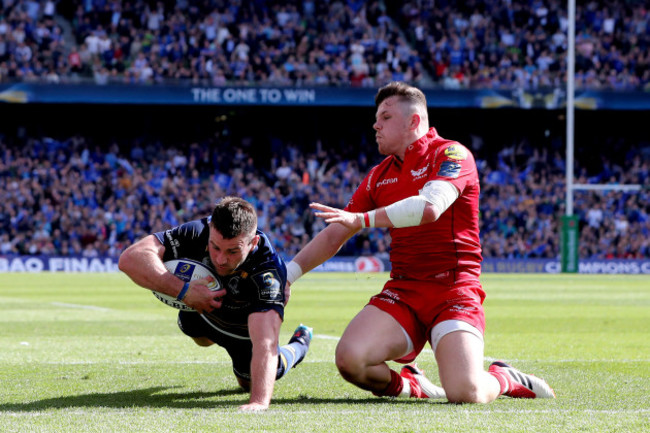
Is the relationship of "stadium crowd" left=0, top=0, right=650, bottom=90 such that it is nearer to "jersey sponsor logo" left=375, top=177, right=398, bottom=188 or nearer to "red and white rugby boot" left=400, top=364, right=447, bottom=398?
"jersey sponsor logo" left=375, top=177, right=398, bottom=188

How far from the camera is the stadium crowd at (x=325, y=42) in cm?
3428

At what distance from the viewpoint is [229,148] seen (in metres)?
36.4

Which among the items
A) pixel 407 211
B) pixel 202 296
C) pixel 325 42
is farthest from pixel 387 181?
pixel 325 42

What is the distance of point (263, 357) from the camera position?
18.9 feet

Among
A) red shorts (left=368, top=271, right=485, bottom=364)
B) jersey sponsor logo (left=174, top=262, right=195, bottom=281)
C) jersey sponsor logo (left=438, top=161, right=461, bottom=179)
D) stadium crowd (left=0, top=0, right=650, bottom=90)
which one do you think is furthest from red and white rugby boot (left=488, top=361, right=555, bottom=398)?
stadium crowd (left=0, top=0, right=650, bottom=90)

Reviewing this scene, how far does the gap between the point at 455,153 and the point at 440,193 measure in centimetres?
53

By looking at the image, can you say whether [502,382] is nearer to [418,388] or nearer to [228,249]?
[418,388]

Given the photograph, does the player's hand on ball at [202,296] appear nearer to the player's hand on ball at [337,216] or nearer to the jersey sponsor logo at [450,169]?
the player's hand on ball at [337,216]

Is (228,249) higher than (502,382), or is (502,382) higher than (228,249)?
(228,249)

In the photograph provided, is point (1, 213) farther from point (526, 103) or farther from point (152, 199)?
point (526, 103)

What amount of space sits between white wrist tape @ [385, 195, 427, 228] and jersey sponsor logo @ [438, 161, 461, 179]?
433mm

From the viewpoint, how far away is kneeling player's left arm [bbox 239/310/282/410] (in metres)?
5.66

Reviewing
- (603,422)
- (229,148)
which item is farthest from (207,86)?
(603,422)

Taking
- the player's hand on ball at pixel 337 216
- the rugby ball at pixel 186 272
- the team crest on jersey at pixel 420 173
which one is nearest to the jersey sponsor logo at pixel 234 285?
the rugby ball at pixel 186 272
